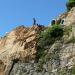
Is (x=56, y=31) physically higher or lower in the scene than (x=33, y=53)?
higher

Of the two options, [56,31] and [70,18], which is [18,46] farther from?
[70,18]

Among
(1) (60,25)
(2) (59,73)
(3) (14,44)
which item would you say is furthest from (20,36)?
(2) (59,73)

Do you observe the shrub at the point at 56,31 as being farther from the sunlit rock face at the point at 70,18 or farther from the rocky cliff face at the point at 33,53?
the sunlit rock face at the point at 70,18

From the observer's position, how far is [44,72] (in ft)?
90.1

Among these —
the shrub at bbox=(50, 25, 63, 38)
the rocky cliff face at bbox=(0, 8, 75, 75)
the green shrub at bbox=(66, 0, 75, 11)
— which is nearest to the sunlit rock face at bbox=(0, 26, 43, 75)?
the rocky cliff face at bbox=(0, 8, 75, 75)

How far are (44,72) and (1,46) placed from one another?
6285 millimetres

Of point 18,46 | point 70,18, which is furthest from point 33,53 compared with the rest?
point 70,18

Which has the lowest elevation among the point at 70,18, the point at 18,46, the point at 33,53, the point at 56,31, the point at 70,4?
the point at 33,53

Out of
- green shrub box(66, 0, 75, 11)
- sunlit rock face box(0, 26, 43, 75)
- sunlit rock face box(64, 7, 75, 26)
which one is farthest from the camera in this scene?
green shrub box(66, 0, 75, 11)

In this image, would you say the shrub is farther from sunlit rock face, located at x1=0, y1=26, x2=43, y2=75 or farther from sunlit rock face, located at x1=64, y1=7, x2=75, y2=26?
sunlit rock face, located at x1=0, y1=26, x2=43, y2=75

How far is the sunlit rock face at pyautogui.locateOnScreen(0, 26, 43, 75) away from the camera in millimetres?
29297

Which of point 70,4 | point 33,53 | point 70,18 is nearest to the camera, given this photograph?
point 33,53

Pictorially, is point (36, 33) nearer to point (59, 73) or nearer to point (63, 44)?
point (63, 44)

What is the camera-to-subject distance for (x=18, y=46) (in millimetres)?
30406
